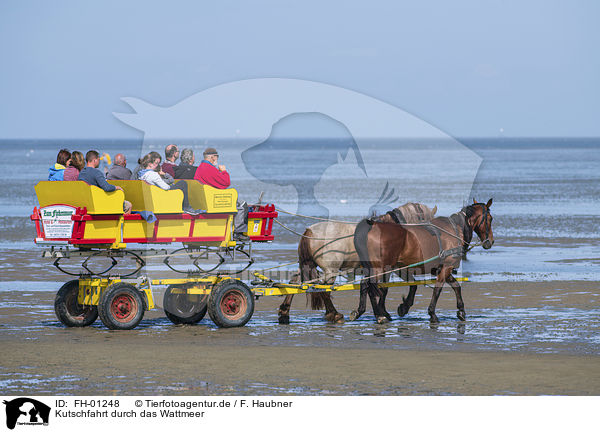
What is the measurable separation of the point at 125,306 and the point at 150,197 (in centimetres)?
153

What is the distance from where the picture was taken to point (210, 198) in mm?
14195

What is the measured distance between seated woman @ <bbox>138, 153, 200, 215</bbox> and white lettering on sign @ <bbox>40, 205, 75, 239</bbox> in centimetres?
112

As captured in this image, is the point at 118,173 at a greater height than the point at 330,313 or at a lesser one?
greater

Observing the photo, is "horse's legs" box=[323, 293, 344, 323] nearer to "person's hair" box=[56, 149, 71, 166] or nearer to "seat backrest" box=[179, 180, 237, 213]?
"seat backrest" box=[179, 180, 237, 213]

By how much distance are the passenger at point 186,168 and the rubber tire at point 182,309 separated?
169 centimetres

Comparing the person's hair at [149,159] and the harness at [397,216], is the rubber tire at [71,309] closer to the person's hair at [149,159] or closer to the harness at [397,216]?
the person's hair at [149,159]

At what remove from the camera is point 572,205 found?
40938 mm

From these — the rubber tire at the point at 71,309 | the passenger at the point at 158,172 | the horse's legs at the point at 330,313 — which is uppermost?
the passenger at the point at 158,172

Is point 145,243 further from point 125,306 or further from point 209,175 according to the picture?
point 209,175

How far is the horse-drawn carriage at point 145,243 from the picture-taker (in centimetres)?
1347

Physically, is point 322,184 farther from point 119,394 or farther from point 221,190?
point 119,394
